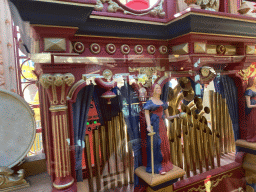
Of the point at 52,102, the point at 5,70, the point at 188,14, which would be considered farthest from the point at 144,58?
the point at 5,70

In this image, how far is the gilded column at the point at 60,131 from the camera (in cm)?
190

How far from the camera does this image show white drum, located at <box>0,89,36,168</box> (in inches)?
80.4

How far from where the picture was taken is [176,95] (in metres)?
3.00

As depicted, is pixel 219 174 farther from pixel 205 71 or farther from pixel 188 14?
pixel 188 14

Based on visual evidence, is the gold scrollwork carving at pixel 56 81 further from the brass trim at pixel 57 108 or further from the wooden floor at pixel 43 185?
the wooden floor at pixel 43 185

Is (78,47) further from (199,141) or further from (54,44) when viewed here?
(199,141)

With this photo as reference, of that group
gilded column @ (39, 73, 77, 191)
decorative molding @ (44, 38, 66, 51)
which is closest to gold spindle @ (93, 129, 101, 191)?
gilded column @ (39, 73, 77, 191)

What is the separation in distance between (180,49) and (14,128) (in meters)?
2.17

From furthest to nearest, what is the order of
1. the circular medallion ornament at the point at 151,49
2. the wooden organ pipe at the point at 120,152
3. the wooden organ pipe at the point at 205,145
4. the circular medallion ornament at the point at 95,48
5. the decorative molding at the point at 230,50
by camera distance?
the wooden organ pipe at the point at 205,145
the decorative molding at the point at 230,50
the wooden organ pipe at the point at 120,152
the circular medallion ornament at the point at 151,49
the circular medallion ornament at the point at 95,48

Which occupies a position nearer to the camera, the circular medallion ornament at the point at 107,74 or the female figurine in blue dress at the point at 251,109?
the circular medallion ornament at the point at 107,74

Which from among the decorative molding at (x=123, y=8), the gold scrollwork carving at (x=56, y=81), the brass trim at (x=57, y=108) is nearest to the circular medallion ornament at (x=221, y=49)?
the decorative molding at (x=123, y=8)

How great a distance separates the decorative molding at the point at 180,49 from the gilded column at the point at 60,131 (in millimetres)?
1389

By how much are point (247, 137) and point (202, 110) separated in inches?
37.3

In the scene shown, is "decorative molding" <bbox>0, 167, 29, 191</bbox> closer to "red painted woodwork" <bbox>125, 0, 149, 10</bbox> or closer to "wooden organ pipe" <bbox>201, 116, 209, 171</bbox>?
"wooden organ pipe" <bbox>201, 116, 209, 171</bbox>
